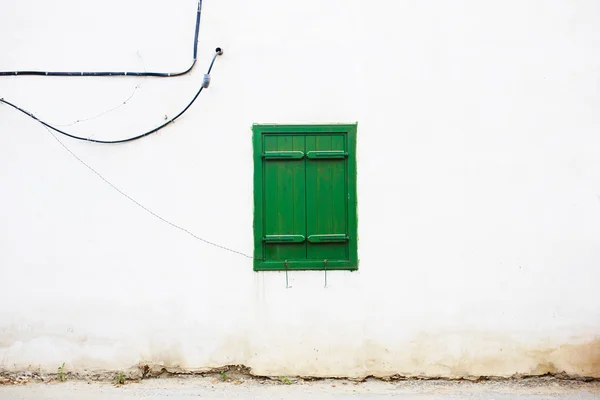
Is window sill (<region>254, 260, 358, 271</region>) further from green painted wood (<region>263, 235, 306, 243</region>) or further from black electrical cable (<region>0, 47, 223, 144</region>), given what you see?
black electrical cable (<region>0, 47, 223, 144</region>)

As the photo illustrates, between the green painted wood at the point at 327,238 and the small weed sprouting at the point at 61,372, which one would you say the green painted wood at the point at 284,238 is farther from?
the small weed sprouting at the point at 61,372

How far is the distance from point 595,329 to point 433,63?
262cm

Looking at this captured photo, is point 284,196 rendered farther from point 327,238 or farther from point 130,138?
point 130,138

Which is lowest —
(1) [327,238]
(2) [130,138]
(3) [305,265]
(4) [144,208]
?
(3) [305,265]

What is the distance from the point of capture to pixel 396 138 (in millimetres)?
4859

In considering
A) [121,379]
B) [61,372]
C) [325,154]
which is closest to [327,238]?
[325,154]

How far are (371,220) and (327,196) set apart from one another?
1.39 ft

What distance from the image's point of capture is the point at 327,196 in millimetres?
4840

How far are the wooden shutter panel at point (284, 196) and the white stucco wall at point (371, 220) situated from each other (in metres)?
0.16

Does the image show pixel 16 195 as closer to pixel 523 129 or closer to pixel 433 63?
pixel 433 63

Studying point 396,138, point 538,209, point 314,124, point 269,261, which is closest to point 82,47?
point 314,124

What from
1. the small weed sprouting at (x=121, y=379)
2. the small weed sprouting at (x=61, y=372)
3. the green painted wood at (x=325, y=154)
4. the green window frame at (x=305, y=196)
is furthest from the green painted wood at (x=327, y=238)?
the small weed sprouting at (x=61, y=372)

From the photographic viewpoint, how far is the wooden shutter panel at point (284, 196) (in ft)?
15.9

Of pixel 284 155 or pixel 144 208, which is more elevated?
pixel 284 155
